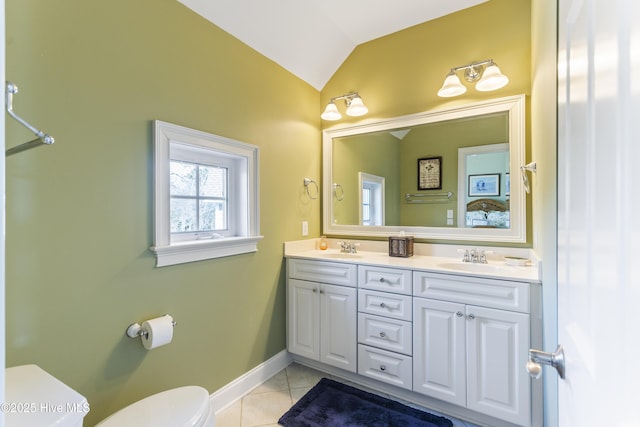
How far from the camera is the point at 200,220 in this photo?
188 cm

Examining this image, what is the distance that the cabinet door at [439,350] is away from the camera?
5.51 feet

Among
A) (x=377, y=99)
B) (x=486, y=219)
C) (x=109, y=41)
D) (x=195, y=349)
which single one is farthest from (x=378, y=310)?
(x=109, y=41)

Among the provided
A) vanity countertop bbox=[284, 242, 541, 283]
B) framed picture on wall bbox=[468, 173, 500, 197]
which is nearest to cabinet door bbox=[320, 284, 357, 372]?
vanity countertop bbox=[284, 242, 541, 283]

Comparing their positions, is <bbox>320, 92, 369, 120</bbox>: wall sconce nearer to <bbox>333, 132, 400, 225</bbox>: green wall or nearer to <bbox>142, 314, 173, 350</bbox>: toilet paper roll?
<bbox>333, 132, 400, 225</bbox>: green wall

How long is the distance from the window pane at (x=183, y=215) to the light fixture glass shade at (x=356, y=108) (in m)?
1.44

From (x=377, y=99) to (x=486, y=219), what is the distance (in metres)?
1.29

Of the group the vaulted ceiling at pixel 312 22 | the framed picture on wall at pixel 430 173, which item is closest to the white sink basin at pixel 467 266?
the framed picture on wall at pixel 430 173

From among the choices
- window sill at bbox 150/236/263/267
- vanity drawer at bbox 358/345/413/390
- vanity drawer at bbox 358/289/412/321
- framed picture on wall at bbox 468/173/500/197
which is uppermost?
framed picture on wall at bbox 468/173/500/197

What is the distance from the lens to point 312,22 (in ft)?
7.16

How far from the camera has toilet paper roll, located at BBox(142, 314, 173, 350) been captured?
4.62 feet

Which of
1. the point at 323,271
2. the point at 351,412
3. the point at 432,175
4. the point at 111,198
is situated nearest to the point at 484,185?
the point at 432,175

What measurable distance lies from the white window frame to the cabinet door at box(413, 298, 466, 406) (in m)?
1.20

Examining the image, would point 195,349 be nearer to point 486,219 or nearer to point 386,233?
point 386,233

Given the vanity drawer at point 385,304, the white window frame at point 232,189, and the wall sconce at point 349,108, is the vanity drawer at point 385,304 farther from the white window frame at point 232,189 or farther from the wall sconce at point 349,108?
the wall sconce at point 349,108
